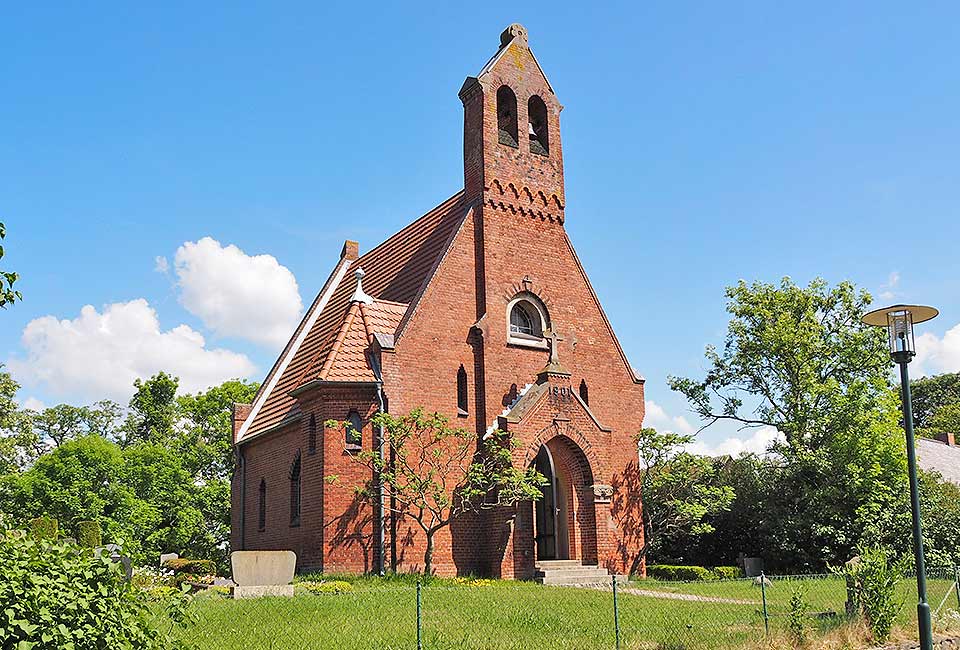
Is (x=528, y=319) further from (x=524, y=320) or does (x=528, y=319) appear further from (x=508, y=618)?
(x=508, y=618)

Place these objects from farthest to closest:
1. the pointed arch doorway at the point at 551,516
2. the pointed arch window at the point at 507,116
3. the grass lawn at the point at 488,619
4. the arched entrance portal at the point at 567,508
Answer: the pointed arch window at the point at 507,116, the pointed arch doorway at the point at 551,516, the arched entrance portal at the point at 567,508, the grass lawn at the point at 488,619

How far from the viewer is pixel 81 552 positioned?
7.27 meters

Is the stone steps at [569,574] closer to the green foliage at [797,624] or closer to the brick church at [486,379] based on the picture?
the brick church at [486,379]

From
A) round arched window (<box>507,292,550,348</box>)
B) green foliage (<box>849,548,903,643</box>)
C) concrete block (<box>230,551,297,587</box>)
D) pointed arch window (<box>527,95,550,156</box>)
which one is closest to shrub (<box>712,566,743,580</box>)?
round arched window (<box>507,292,550,348</box>)

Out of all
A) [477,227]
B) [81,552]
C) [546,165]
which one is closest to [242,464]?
[477,227]

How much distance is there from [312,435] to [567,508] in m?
7.59

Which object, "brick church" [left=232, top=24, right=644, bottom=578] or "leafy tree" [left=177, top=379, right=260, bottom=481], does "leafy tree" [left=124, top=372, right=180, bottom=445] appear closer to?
"leafy tree" [left=177, top=379, right=260, bottom=481]

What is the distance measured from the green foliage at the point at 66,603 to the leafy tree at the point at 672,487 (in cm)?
2147

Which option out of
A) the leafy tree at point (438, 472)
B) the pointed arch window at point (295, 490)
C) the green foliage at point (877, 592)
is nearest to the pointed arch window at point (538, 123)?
the leafy tree at point (438, 472)

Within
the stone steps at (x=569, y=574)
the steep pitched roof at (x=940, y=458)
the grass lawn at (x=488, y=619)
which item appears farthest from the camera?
the steep pitched roof at (x=940, y=458)

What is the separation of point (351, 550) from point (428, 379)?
502 cm

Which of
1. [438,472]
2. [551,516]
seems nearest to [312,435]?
[438,472]

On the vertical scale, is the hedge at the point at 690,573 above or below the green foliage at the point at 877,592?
below

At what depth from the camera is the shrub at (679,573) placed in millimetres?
27469
